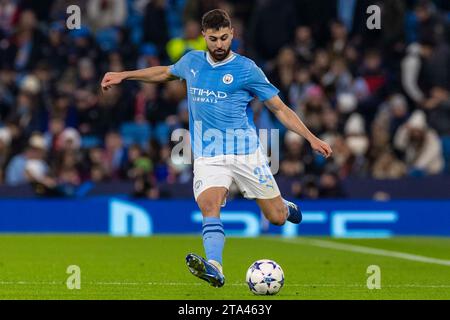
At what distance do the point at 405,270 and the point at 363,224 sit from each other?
6914mm

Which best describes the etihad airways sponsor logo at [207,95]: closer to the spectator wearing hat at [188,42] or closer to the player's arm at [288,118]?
the player's arm at [288,118]

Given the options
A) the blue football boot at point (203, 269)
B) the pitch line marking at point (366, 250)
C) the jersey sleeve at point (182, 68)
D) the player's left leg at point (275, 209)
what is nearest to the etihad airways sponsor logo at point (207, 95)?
the jersey sleeve at point (182, 68)

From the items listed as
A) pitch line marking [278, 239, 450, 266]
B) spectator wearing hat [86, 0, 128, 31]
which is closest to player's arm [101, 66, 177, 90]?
pitch line marking [278, 239, 450, 266]

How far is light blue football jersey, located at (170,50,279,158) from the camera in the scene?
11461 millimetres

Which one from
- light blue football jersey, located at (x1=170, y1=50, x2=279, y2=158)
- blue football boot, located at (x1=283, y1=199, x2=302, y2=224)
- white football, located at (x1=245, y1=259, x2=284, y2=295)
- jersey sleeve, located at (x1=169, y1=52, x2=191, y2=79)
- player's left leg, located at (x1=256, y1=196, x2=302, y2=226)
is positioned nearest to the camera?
→ white football, located at (x1=245, y1=259, x2=284, y2=295)

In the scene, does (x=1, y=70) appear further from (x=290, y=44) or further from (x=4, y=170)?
(x=290, y=44)

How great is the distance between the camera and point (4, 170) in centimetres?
2242

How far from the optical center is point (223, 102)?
11.5 meters

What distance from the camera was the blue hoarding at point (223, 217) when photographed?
20922mm

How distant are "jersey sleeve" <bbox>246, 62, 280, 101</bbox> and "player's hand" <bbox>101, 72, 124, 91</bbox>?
1201 mm

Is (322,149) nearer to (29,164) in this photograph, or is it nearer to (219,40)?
(219,40)

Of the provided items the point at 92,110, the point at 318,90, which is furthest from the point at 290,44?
the point at 92,110

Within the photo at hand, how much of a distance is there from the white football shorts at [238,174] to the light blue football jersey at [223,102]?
0.07 m

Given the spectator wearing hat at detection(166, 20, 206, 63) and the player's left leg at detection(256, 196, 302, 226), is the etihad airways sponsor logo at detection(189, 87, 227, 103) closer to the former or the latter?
the player's left leg at detection(256, 196, 302, 226)
